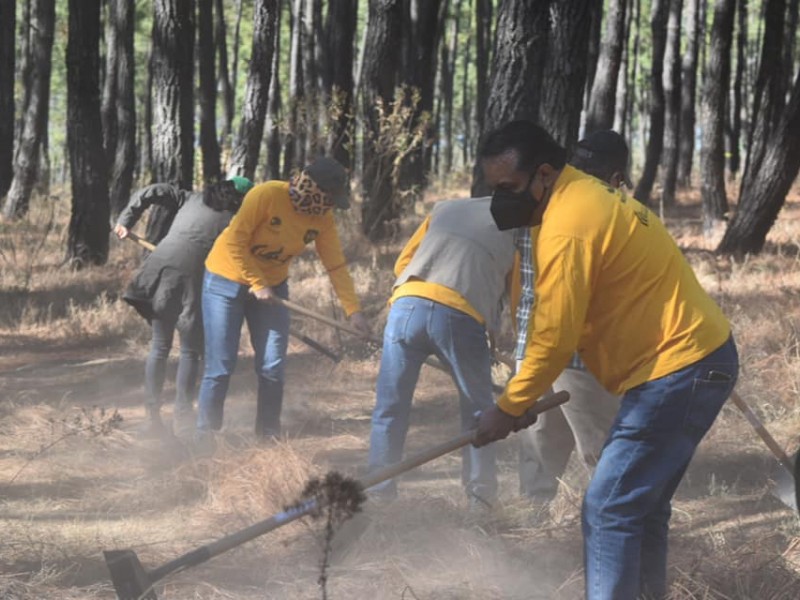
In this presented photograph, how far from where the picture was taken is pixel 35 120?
21.6 metres

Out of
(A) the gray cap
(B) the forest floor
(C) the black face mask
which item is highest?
(C) the black face mask

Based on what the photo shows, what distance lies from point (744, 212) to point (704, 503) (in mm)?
7074

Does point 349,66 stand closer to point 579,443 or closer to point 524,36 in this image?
point 524,36

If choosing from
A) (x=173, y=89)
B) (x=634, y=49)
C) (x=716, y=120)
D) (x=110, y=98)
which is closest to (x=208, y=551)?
(x=173, y=89)

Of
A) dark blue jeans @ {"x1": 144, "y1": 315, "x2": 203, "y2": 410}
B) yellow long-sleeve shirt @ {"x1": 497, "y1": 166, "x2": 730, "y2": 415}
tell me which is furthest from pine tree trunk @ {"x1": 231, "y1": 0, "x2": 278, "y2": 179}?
yellow long-sleeve shirt @ {"x1": 497, "y1": 166, "x2": 730, "y2": 415}

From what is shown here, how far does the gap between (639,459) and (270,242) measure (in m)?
3.76

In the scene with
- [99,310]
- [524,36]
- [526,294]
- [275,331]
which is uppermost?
[524,36]

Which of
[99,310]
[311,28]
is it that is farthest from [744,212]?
[311,28]

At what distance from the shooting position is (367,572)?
4.98 m

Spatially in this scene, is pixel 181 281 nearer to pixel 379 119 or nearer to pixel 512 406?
pixel 512 406

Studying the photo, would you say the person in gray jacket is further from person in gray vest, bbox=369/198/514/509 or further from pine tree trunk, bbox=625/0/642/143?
pine tree trunk, bbox=625/0/642/143

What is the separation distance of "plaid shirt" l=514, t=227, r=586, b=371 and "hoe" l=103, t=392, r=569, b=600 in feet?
4.15

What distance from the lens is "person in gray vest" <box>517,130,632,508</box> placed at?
17.5ft

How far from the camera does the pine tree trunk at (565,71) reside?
10016 mm
